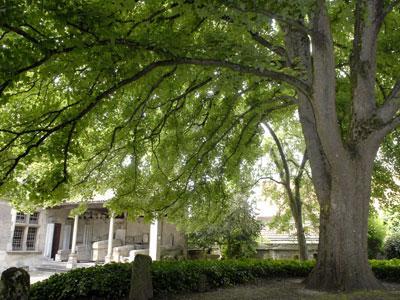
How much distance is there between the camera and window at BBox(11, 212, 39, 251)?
2528cm

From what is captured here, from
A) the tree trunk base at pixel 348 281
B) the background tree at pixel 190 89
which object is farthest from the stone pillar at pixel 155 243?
the tree trunk base at pixel 348 281

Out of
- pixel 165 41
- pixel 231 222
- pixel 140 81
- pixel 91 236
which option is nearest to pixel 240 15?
pixel 165 41

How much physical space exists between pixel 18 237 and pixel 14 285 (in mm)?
22287

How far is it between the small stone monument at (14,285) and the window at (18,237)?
860 inches

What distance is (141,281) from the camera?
824 cm

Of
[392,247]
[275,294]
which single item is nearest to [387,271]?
[275,294]

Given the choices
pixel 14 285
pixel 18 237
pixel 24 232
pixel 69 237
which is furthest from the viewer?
pixel 69 237

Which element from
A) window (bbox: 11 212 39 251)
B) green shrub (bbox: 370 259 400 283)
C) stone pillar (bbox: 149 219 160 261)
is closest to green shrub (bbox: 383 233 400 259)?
green shrub (bbox: 370 259 400 283)

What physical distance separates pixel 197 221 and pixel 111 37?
873 centimetres

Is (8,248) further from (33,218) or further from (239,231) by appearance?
(239,231)

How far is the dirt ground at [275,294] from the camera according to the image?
Answer: 6.74m

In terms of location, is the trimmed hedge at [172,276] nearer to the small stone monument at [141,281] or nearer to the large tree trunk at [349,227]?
→ the small stone monument at [141,281]

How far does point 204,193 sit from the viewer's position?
1211 cm

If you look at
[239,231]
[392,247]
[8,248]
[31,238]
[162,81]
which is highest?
Result: [162,81]
